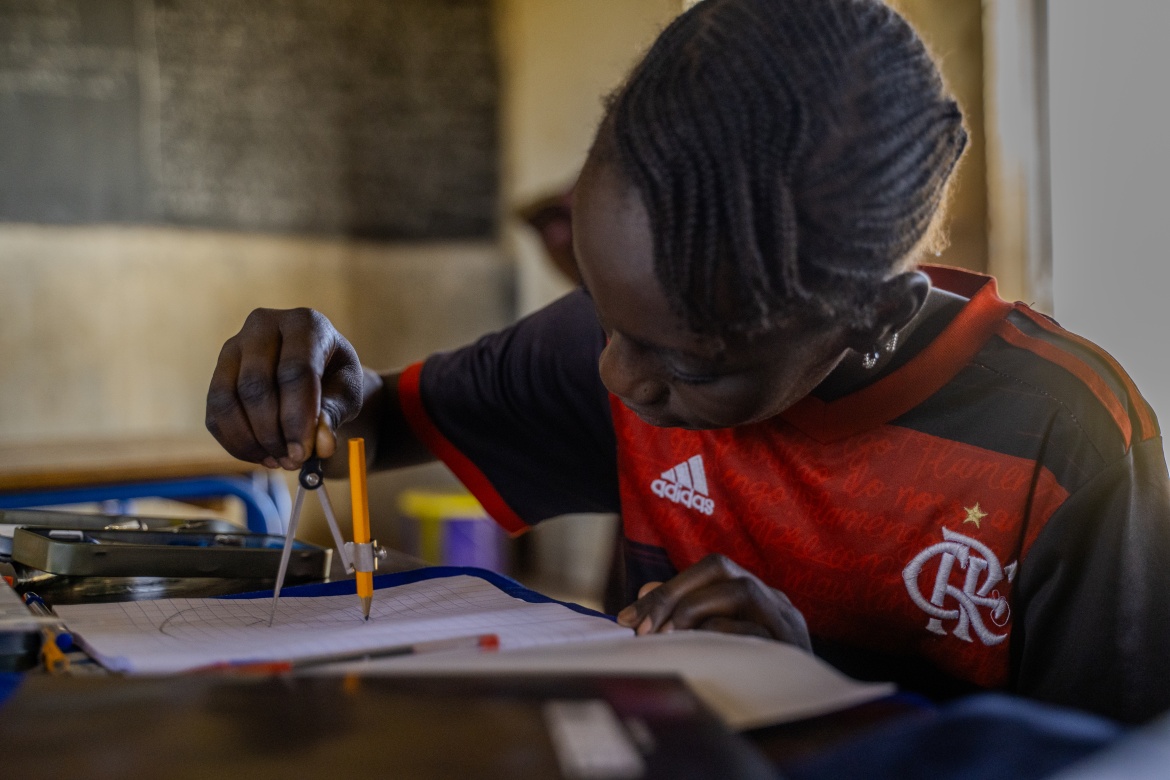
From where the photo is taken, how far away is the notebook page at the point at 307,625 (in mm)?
565

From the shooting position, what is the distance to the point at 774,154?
65 centimetres

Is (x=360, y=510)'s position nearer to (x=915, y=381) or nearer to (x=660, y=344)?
(x=660, y=344)

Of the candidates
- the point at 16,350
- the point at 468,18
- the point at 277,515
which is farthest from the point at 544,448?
the point at 468,18

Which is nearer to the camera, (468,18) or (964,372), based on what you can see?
(964,372)

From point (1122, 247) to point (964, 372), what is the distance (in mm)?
1089

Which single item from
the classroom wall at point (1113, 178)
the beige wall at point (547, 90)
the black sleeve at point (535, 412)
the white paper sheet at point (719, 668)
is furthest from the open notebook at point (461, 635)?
the beige wall at point (547, 90)

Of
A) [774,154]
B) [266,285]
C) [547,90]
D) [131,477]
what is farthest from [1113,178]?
[266,285]

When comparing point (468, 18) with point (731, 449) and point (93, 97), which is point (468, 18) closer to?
point (93, 97)

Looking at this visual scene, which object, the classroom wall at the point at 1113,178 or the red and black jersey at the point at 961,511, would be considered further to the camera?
the classroom wall at the point at 1113,178

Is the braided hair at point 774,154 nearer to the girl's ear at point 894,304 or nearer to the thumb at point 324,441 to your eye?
the girl's ear at point 894,304

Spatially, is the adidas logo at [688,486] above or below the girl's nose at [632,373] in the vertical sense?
below

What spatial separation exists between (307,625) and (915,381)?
528 mm

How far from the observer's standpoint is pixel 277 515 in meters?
2.04

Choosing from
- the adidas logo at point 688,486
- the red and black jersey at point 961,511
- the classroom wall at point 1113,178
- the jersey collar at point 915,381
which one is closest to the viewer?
the red and black jersey at point 961,511
